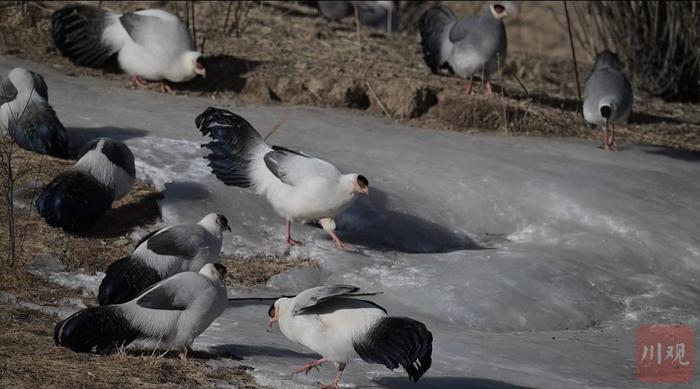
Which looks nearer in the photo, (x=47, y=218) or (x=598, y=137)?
(x=47, y=218)

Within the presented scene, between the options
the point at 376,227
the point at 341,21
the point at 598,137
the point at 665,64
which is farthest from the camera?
the point at 341,21

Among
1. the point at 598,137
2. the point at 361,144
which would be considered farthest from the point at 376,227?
the point at 598,137

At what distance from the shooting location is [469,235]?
7246mm

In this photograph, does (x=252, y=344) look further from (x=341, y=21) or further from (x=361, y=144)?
(x=341, y=21)

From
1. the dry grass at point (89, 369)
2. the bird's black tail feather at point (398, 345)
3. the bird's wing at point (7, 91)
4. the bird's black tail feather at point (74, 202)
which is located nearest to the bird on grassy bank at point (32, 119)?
the bird's wing at point (7, 91)

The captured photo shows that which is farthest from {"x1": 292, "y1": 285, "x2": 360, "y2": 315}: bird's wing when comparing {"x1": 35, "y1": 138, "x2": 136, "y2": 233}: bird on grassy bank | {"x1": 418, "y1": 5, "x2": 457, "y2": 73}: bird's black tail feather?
{"x1": 418, "y1": 5, "x2": 457, "y2": 73}: bird's black tail feather

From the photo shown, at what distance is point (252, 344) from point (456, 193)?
2.61 metres

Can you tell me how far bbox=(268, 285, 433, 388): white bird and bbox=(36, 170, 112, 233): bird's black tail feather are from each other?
202 centimetres

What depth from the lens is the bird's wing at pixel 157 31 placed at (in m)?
9.04

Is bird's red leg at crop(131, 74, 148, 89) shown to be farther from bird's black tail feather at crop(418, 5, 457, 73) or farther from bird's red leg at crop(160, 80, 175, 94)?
bird's black tail feather at crop(418, 5, 457, 73)

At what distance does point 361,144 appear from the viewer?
819 cm

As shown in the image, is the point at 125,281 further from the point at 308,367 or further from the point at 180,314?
the point at 308,367

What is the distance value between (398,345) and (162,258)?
1.68 meters

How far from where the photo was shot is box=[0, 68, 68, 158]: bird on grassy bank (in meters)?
7.26
